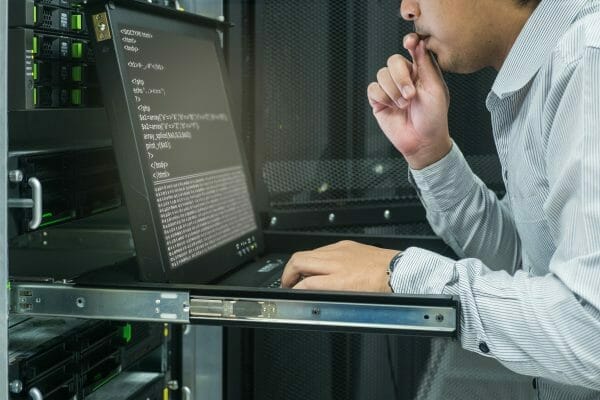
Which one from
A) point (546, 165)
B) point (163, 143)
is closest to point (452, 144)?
point (546, 165)

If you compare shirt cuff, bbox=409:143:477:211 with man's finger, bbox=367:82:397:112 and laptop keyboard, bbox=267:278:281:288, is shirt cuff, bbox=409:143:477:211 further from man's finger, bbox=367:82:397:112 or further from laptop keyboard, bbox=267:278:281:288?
laptop keyboard, bbox=267:278:281:288

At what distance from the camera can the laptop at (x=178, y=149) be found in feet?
3.98

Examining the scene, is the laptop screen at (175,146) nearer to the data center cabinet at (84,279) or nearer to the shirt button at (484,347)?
the data center cabinet at (84,279)

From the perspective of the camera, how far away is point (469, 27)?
133 cm

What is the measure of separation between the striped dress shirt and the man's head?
50 millimetres

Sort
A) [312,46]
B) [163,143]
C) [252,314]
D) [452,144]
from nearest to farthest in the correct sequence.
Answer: [252,314] < [163,143] < [452,144] < [312,46]

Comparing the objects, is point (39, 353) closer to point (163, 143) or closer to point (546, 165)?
point (163, 143)

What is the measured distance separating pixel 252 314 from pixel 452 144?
0.56 meters

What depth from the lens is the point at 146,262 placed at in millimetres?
1215

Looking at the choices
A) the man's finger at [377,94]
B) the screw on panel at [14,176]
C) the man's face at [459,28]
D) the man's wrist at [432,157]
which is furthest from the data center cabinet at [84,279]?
the man's face at [459,28]

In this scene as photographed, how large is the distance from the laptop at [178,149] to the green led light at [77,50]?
0.08 m

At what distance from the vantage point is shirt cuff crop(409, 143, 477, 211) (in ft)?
5.05

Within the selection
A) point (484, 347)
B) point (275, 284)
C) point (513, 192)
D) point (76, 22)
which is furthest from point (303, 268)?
point (76, 22)

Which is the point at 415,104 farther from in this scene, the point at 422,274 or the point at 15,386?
the point at 15,386
